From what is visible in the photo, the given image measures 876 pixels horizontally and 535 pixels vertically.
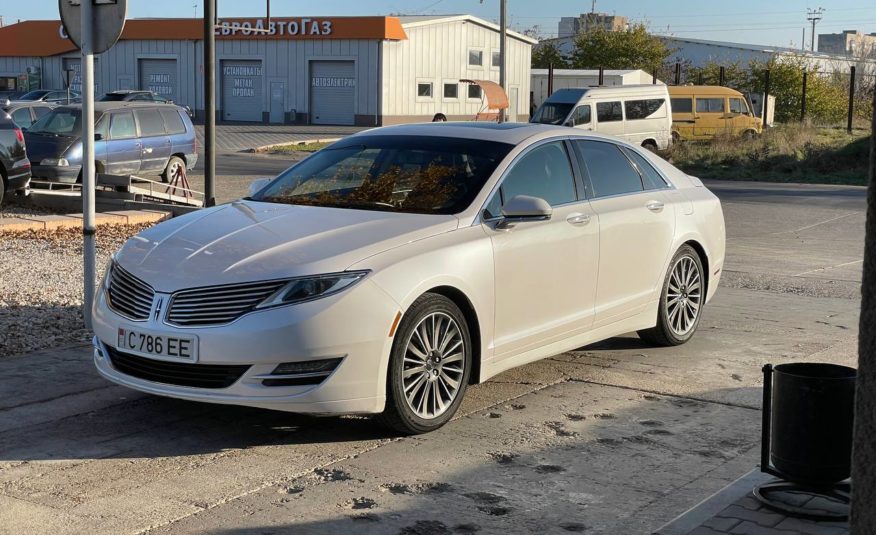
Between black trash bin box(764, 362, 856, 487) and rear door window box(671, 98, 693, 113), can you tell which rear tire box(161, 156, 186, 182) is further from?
rear door window box(671, 98, 693, 113)

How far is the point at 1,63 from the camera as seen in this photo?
66125 mm

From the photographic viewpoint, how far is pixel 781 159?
3017 cm

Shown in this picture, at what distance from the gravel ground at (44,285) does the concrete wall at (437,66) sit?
4304 cm

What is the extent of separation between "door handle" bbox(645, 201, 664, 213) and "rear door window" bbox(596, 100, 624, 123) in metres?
24.3

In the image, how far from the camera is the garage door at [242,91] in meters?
58.5

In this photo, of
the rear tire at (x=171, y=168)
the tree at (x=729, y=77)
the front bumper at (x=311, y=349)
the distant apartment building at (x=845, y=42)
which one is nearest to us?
the front bumper at (x=311, y=349)

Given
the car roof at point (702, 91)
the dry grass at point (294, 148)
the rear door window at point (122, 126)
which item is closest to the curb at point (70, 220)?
the rear door window at point (122, 126)

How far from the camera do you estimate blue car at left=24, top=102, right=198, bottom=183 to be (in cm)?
1906

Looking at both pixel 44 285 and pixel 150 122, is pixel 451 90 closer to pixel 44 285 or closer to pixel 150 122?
pixel 150 122

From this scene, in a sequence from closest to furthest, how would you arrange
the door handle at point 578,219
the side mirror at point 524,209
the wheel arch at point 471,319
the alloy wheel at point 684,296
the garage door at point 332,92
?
1. the wheel arch at point 471,319
2. the side mirror at point 524,209
3. the door handle at point 578,219
4. the alloy wheel at point 684,296
5. the garage door at point 332,92

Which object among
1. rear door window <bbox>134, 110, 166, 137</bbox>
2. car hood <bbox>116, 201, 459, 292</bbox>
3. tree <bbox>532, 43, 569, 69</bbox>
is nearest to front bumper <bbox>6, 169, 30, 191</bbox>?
rear door window <bbox>134, 110, 166, 137</bbox>

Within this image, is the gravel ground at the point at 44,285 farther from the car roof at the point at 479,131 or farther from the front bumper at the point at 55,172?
the front bumper at the point at 55,172

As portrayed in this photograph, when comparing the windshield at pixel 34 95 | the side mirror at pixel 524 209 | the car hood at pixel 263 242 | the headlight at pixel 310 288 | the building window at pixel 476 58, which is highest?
the building window at pixel 476 58

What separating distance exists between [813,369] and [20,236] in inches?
407
